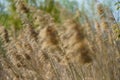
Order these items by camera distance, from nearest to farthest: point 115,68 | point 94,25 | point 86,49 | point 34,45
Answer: point 86,49, point 115,68, point 34,45, point 94,25

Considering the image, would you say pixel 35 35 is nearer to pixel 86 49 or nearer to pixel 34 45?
pixel 34 45

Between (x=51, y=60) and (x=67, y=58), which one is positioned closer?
(x=67, y=58)

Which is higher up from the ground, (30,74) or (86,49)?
(86,49)

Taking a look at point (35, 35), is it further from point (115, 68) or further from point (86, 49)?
point (86, 49)

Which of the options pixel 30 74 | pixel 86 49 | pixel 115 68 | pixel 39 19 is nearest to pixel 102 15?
pixel 115 68

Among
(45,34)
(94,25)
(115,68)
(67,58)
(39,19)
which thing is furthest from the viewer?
(94,25)

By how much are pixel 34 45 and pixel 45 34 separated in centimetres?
230

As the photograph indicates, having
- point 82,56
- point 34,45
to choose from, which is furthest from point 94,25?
point 82,56

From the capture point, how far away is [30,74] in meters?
4.79

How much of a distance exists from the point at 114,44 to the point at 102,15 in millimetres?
402

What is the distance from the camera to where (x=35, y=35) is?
4059 millimetres

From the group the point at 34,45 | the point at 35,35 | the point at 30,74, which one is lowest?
the point at 30,74

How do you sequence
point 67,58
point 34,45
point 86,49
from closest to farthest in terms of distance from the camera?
point 86,49 → point 67,58 → point 34,45

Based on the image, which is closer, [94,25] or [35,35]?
[35,35]
